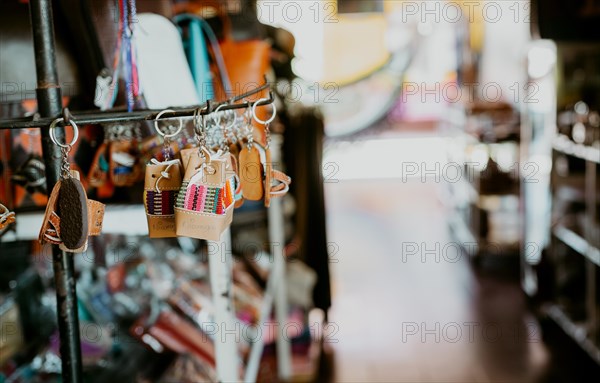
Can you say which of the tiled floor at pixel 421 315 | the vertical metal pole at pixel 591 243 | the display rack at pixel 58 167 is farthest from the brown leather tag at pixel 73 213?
the vertical metal pole at pixel 591 243

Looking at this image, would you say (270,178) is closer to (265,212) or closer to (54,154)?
(54,154)

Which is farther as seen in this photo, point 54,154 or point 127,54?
point 127,54

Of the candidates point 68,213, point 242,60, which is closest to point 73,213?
point 68,213

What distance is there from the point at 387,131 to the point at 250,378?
28.5 feet

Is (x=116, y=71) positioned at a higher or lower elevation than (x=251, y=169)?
higher

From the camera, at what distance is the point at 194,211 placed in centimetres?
107

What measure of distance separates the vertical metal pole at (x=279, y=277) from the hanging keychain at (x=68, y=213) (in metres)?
1.90

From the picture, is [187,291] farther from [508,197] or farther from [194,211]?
[508,197]

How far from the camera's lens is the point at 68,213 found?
104cm

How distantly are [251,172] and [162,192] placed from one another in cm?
19

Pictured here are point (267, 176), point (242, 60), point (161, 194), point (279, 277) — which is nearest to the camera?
point (161, 194)

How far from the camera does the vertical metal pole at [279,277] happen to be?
9.98 ft

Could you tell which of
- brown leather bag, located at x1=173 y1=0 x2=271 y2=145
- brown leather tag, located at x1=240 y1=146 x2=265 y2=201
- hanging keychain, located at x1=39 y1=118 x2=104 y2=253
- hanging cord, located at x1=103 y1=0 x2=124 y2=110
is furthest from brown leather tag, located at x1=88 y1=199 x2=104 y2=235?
brown leather bag, located at x1=173 y1=0 x2=271 y2=145

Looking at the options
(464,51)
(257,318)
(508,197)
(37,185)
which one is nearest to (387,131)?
(464,51)
